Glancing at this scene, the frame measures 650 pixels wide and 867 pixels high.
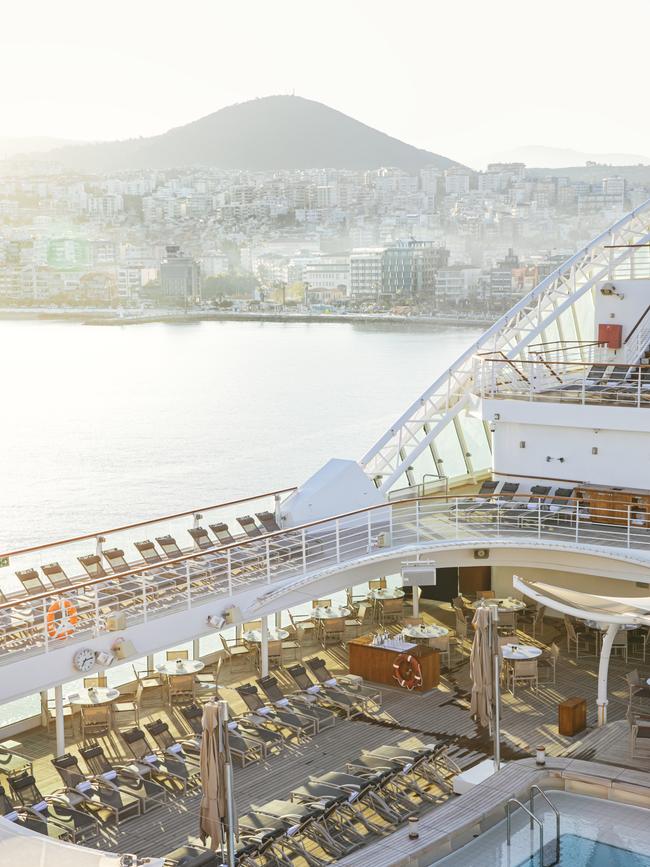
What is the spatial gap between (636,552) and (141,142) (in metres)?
106

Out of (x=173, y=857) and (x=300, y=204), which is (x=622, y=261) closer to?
(x=173, y=857)

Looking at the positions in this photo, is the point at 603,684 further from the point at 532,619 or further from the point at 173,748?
the point at 173,748

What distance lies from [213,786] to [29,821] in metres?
1.88

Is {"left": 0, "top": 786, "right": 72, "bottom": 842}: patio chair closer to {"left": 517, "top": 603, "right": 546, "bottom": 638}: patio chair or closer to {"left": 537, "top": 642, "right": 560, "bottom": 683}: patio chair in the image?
{"left": 537, "top": 642, "right": 560, "bottom": 683}: patio chair

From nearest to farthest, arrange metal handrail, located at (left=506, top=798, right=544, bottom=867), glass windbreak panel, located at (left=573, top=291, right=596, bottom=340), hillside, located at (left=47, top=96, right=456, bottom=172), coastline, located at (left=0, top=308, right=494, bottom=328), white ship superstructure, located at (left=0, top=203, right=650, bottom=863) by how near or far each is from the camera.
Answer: metal handrail, located at (left=506, top=798, right=544, bottom=867) < white ship superstructure, located at (left=0, top=203, right=650, bottom=863) < glass windbreak panel, located at (left=573, top=291, right=596, bottom=340) < coastline, located at (left=0, top=308, right=494, bottom=328) < hillside, located at (left=47, top=96, right=456, bottom=172)

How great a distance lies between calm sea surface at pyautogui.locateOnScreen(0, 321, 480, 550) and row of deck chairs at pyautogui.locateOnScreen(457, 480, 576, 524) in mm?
26408

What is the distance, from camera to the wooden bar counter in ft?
43.8

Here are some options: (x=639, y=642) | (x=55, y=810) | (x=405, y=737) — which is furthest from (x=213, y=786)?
(x=639, y=642)

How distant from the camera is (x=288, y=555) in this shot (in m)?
13.7

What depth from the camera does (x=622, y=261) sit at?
20.8m

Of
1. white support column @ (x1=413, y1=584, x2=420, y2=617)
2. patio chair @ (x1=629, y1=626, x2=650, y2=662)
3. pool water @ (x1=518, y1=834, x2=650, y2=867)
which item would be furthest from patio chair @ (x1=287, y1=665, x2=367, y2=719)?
patio chair @ (x1=629, y1=626, x2=650, y2=662)

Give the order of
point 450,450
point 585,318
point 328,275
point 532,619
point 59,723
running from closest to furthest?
1. point 59,723
2. point 532,619
3. point 585,318
4. point 450,450
5. point 328,275

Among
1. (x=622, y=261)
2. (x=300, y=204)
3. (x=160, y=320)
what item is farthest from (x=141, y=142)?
(x=622, y=261)

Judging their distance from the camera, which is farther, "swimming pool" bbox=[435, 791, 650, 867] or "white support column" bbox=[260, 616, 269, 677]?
"white support column" bbox=[260, 616, 269, 677]
